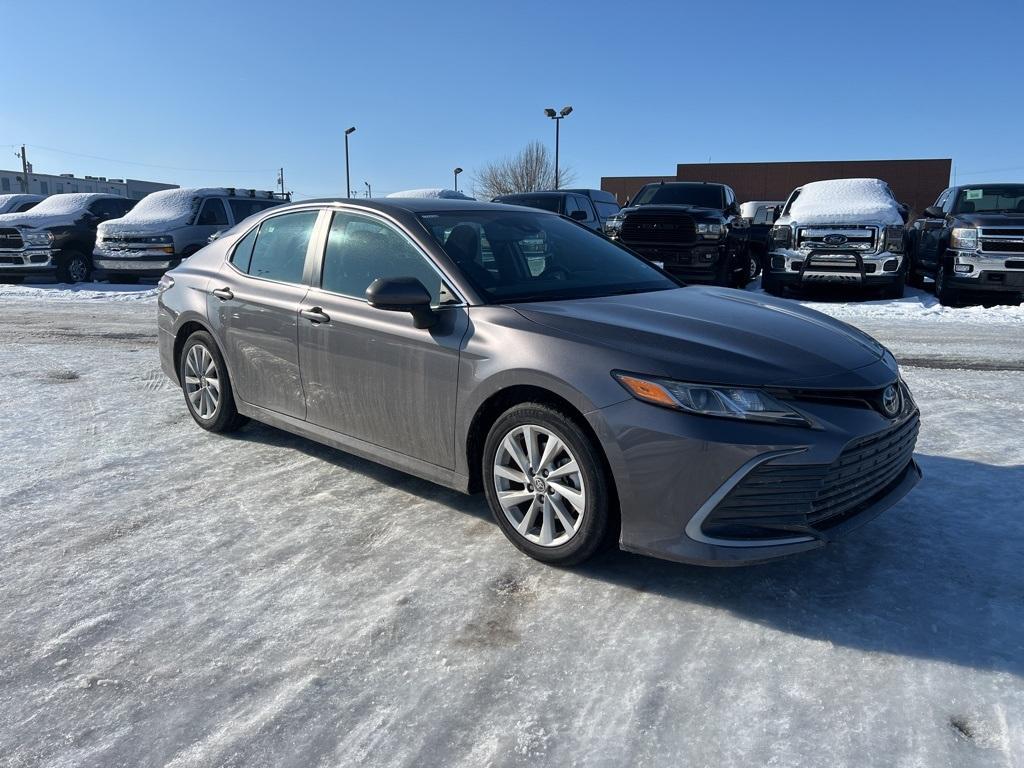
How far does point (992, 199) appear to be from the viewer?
42.2 ft

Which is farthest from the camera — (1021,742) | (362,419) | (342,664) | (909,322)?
(909,322)

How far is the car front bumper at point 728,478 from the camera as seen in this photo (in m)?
2.87

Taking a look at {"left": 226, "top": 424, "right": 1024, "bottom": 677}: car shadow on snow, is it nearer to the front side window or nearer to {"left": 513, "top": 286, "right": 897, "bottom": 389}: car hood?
{"left": 513, "top": 286, "right": 897, "bottom": 389}: car hood

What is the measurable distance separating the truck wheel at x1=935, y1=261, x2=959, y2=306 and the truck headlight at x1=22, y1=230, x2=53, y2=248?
16.3 meters

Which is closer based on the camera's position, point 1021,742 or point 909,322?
point 1021,742

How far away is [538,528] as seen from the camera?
3412mm

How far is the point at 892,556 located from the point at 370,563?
2.23 metres

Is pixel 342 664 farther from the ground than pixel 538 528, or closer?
closer

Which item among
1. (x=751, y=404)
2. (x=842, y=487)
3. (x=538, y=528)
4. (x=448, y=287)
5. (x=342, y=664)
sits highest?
(x=448, y=287)

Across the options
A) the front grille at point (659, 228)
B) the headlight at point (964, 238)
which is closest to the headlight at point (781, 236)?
the front grille at point (659, 228)

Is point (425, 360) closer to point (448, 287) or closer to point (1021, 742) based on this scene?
point (448, 287)

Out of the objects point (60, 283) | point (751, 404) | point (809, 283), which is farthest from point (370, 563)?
point (60, 283)

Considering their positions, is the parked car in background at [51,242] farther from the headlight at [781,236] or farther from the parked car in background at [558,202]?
Answer: the headlight at [781,236]

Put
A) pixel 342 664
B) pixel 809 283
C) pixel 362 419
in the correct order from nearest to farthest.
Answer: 1. pixel 342 664
2. pixel 362 419
3. pixel 809 283
